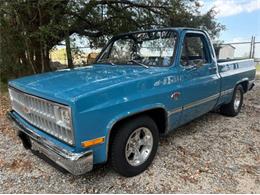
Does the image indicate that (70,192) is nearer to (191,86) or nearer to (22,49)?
(191,86)

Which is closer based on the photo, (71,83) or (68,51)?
(71,83)

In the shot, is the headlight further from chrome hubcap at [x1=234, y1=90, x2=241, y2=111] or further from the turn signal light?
chrome hubcap at [x1=234, y1=90, x2=241, y2=111]

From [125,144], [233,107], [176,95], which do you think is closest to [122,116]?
[125,144]

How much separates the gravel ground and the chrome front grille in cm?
71

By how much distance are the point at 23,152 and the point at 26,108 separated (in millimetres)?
1064

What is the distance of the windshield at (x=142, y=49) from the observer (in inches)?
144

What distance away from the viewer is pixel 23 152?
3.75m

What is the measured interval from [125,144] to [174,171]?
2.83 ft

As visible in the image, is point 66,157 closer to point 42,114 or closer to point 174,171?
point 42,114

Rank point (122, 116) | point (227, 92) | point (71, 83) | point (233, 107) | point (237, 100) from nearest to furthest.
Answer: point (122, 116) → point (71, 83) → point (227, 92) → point (233, 107) → point (237, 100)

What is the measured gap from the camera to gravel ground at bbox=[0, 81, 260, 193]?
2838 millimetres

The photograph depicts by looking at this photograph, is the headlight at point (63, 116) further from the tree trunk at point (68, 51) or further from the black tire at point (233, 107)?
the tree trunk at point (68, 51)

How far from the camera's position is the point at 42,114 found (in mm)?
2688

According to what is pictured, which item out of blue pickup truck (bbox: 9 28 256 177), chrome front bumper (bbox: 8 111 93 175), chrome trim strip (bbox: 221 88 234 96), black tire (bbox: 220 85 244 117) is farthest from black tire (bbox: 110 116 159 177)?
black tire (bbox: 220 85 244 117)
